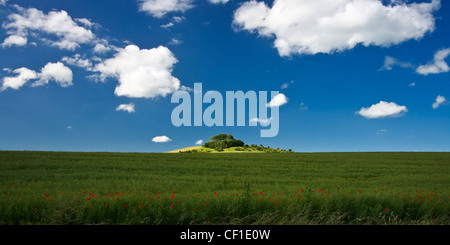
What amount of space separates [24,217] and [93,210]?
187 cm

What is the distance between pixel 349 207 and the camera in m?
9.09

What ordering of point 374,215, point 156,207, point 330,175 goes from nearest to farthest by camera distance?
point 156,207, point 374,215, point 330,175

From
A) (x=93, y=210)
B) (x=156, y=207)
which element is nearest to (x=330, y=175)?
(x=156, y=207)

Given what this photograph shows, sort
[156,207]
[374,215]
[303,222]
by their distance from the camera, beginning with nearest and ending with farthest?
[303,222] < [156,207] < [374,215]

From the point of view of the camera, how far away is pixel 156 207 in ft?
25.7

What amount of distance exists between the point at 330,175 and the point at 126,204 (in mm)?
16977
